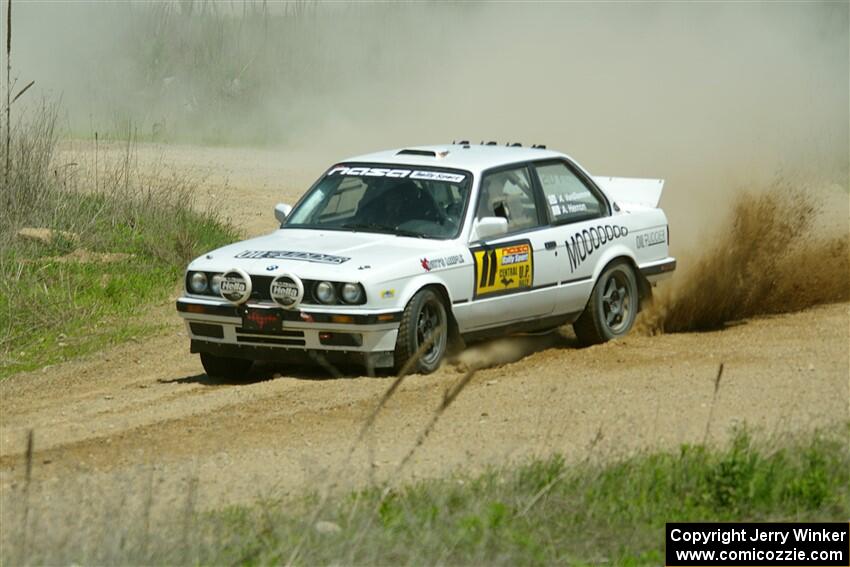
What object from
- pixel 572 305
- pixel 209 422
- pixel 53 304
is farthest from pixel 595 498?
pixel 53 304

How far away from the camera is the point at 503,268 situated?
11219 millimetres

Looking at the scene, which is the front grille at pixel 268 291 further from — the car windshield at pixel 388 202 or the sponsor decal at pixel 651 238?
the sponsor decal at pixel 651 238

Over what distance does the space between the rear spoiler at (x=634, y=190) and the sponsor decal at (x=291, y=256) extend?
324 cm

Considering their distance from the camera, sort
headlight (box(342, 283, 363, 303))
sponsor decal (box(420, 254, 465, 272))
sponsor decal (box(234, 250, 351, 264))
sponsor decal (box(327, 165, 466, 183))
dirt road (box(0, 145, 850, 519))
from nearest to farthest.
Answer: dirt road (box(0, 145, 850, 519)) < headlight (box(342, 283, 363, 303)) < sponsor decal (box(234, 250, 351, 264)) < sponsor decal (box(420, 254, 465, 272)) < sponsor decal (box(327, 165, 466, 183))

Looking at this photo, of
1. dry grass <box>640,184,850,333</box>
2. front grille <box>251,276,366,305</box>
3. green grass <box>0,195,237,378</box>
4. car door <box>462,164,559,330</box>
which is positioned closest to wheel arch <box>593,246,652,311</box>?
dry grass <box>640,184,850,333</box>

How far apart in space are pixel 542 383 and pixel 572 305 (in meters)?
1.89

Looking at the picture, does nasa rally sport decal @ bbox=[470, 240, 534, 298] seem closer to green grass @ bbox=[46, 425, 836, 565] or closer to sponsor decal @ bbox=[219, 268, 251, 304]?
sponsor decal @ bbox=[219, 268, 251, 304]

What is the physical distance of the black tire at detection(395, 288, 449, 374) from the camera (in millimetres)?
10312

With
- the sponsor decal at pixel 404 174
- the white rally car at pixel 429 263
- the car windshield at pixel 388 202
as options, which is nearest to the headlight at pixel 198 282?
the white rally car at pixel 429 263

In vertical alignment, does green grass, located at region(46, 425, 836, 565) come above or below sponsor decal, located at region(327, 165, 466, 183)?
below

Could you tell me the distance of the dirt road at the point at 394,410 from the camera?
26.0 ft

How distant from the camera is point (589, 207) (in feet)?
40.1

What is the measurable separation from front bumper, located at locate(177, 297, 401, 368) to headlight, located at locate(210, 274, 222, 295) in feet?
0.28

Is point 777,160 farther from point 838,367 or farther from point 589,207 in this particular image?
point 838,367
